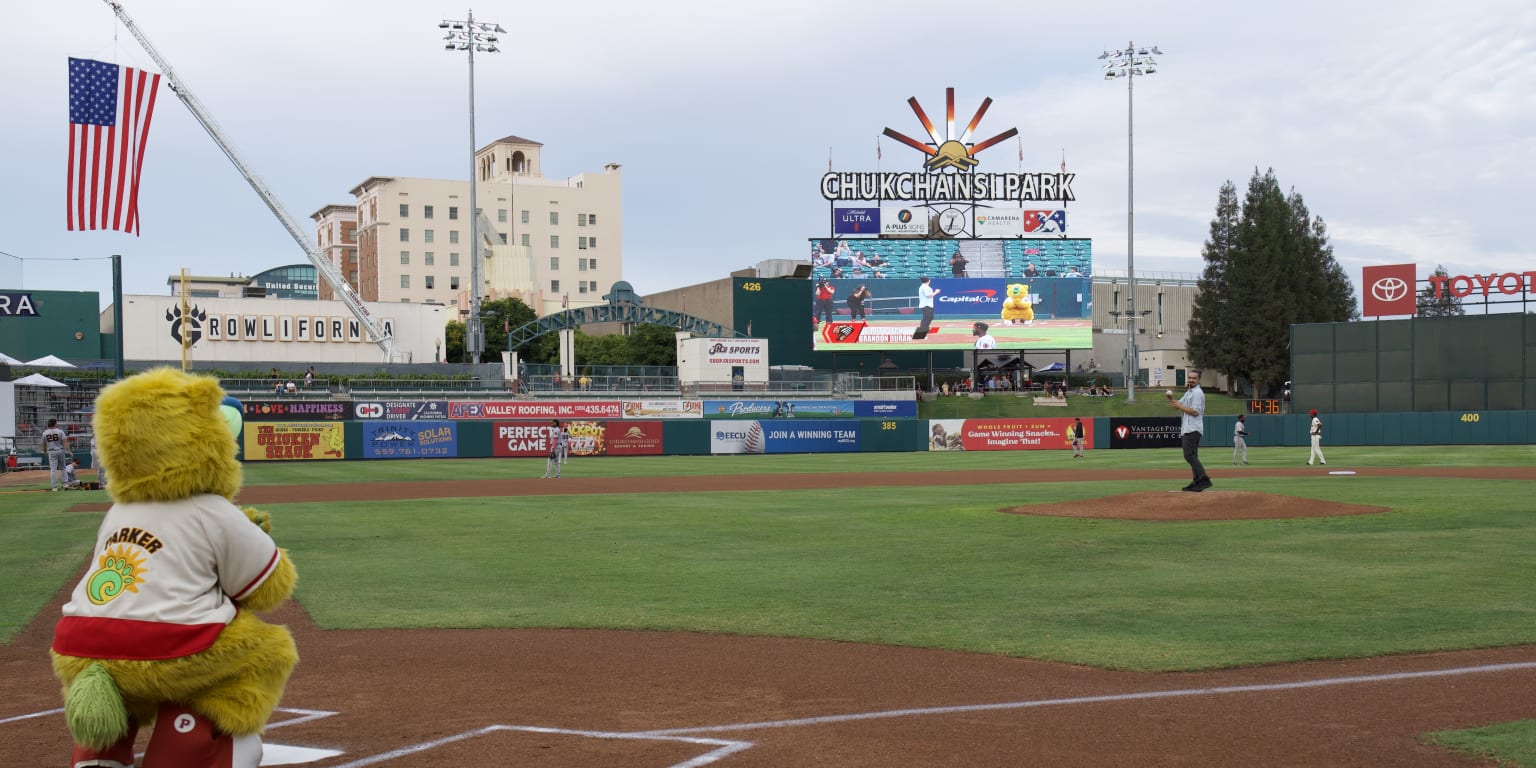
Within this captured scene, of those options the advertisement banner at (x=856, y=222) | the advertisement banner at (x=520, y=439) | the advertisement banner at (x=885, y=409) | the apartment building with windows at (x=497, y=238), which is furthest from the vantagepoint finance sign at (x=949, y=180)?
the apartment building with windows at (x=497, y=238)

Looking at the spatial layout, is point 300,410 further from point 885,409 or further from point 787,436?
point 885,409

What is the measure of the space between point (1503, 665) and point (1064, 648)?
2.68m

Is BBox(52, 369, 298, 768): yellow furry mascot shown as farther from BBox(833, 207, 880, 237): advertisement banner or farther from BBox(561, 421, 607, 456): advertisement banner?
BBox(833, 207, 880, 237): advertisement banner

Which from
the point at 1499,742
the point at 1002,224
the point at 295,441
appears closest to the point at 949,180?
the point at 1002,224

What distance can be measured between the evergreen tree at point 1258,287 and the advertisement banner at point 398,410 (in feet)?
162

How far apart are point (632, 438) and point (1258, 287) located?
146 ft

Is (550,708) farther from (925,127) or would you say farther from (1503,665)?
(925,127)

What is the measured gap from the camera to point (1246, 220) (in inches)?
3113

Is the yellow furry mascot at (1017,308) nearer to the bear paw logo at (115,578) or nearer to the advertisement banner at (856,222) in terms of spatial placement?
the advertisement banner at (856,222)

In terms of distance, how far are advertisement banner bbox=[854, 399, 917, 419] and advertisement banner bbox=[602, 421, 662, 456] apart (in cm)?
1299

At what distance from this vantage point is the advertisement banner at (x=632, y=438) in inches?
2029

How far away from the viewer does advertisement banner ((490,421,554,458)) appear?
5003 cm

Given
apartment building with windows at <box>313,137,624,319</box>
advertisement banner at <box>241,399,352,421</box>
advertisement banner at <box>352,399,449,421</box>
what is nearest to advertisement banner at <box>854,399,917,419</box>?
advertisement banner at <box>352,399,449,421</box>

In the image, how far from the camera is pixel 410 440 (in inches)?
1925
